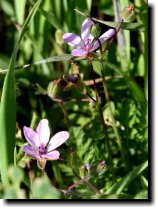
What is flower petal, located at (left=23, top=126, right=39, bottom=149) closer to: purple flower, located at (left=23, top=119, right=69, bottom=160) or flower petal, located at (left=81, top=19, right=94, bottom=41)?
purple flower, located at (left=23, top=119, right=69, bottom=160)

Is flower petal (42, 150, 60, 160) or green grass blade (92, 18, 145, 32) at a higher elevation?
green grass blade (92, 18, 145, 32)

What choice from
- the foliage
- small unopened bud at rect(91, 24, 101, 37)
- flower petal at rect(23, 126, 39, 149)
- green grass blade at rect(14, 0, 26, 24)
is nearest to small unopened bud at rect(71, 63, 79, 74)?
the foliage

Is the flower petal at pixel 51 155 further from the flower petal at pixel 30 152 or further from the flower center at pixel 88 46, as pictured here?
the flower center at pixel 88 46

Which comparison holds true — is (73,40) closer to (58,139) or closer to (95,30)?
(95,30)

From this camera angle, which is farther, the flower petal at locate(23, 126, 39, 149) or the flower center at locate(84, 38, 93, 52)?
the flower center at locate(84, 38, 93, 52)

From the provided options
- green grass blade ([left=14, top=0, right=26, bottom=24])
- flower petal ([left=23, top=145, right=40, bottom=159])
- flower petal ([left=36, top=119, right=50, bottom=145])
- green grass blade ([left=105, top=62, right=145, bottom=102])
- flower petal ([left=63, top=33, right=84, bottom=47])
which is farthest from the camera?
green grass blade ([left=14, top=0, right=26, bottom=24])

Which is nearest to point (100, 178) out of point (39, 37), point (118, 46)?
point (118, 46)

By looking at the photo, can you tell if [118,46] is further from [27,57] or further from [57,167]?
[57,167]

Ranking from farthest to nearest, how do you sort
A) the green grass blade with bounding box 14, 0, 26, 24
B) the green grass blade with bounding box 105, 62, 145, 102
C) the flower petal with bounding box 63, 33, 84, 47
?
the green grass blade with bounding box 14, 0, 26, 24 < the green grass blade with bounding box 105, 62, 145, 102 < the flower petal with bounding box 63, 33, 84, 47

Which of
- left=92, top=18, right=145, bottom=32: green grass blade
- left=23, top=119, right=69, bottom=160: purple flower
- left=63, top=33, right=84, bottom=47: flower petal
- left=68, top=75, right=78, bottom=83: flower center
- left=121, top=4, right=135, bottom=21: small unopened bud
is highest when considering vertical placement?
left=121, top=4, right=135, bottom=21: small unopened bud
